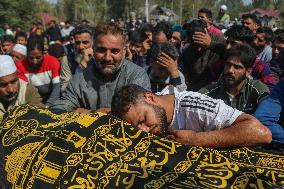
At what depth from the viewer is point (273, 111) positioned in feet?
11.7

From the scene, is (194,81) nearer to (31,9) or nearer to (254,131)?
(254,131)

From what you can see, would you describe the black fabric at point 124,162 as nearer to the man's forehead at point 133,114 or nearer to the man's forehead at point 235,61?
the man's forehead at point 133,114

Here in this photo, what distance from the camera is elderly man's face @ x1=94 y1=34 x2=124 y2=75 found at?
3.95 metres

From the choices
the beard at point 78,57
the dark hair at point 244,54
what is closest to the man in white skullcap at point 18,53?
the beard at point 78,57

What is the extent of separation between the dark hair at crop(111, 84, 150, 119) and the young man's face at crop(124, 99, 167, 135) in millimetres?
36

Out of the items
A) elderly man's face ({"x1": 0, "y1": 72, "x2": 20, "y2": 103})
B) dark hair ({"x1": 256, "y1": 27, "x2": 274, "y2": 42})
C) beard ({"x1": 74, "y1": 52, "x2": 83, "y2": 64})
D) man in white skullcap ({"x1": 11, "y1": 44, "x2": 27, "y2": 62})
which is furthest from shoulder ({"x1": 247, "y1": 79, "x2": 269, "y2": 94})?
man in white skullcap ({"x1": 11, "y1": 44, "x2": 27, "y2": 62})

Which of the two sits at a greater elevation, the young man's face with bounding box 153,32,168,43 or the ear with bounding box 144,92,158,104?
the ear with bounding box 144,92,158,104

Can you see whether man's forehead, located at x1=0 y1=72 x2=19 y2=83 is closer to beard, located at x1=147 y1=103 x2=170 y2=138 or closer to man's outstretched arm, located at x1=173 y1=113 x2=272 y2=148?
beard, located at x1=147 y1=103 x2=170 y2=138

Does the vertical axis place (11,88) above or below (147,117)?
below

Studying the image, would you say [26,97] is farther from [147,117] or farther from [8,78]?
[147,117]

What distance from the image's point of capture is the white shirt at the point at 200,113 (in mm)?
3201

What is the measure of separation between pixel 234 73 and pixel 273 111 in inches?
31.7

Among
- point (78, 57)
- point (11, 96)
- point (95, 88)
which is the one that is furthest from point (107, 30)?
point (78, 57)

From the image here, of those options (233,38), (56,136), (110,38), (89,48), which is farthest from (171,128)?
(89,48)
